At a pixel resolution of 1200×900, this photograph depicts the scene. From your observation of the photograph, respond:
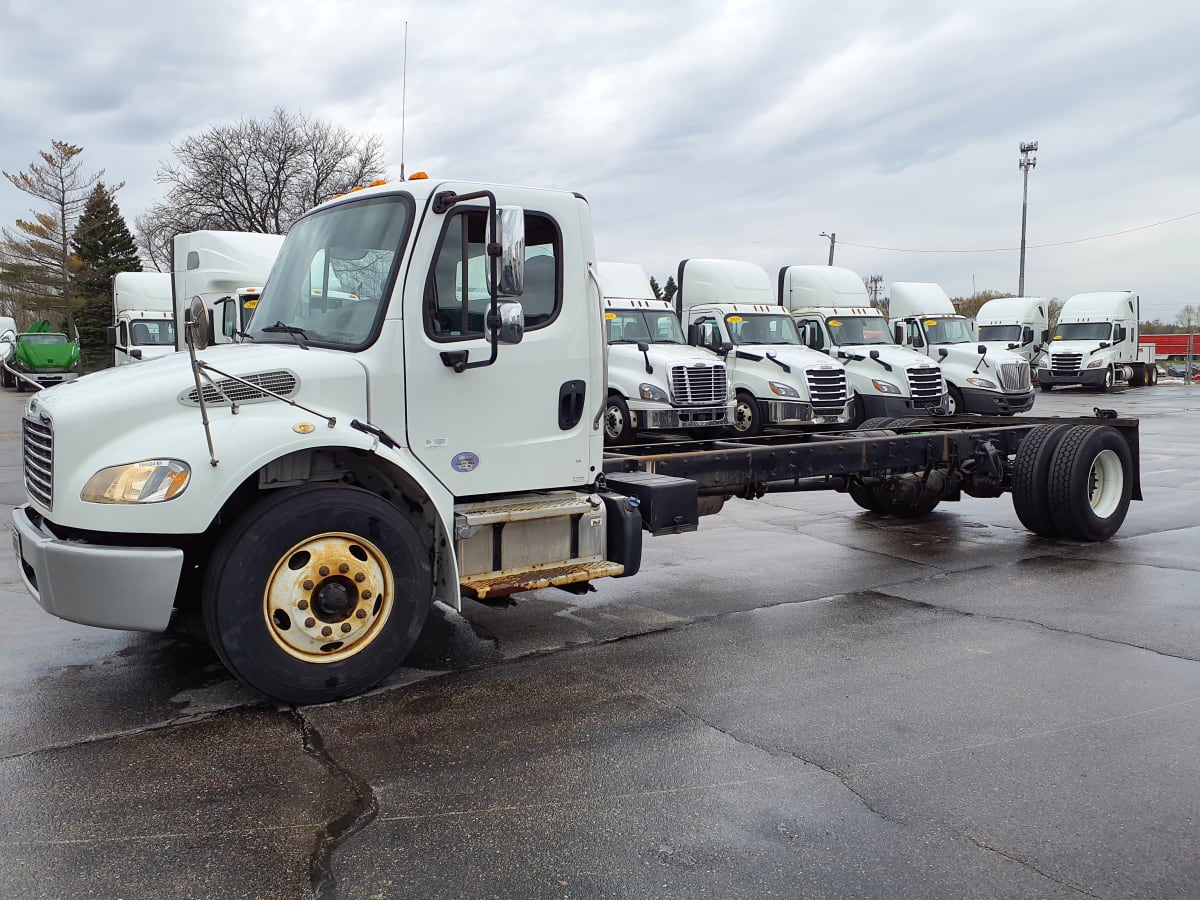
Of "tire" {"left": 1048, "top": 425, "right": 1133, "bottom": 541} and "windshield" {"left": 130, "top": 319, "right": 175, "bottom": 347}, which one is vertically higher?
"windshield" {"left": 130, "top": 319, "right": 175, "bottom": 347}

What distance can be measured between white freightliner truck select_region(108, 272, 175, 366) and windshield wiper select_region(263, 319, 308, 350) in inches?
853

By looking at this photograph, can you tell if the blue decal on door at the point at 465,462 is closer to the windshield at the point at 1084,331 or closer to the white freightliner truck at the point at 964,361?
the white freightliner truck at the point at 964,361

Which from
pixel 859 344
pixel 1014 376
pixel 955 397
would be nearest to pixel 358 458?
pixel 859 344

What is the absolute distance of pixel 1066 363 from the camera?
3694 cm

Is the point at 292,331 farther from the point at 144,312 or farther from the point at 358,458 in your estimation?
the point at 144,312

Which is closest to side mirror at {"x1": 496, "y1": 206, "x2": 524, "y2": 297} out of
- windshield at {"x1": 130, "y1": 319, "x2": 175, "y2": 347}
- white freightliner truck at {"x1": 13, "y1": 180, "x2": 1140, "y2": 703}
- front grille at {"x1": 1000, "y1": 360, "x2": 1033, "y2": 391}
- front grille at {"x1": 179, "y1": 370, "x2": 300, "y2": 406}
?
white freightliner truck at {"x1": 13, "y1": 180, "x2": 1140, "y2": 703}

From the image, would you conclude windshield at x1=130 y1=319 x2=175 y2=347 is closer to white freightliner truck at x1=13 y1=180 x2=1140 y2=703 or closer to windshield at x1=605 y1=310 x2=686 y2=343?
windshield at x1=605 y1=310 x2=686 y2=343

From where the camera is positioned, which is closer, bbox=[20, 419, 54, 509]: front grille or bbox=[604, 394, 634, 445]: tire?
bbox=[20, 419, 54, 509]: front grille

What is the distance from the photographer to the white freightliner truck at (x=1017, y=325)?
36500mm

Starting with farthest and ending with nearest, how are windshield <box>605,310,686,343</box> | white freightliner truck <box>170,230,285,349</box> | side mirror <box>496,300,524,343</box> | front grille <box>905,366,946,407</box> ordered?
front grille <box>905,366,946,407</box>
windshield <box>605,310,686,343</box>
white freightliner truck <box>170,230,285,349</box>
side mirror <box>496,300,524,343</box>

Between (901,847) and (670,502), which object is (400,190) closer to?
(670,502)

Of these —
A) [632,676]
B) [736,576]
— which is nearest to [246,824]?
[632,676]

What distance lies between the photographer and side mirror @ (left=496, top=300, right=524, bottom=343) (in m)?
5.09

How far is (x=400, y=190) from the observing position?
17.5 feet
